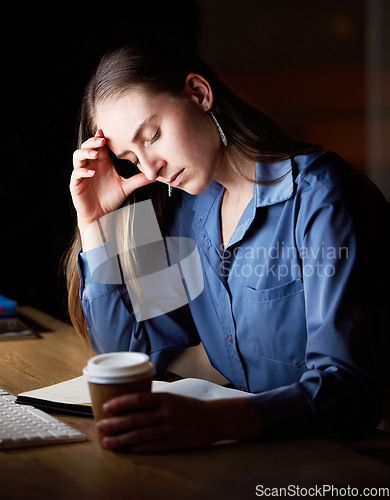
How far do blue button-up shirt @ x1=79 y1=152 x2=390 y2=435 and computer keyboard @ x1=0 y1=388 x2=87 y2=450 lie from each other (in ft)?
0.89

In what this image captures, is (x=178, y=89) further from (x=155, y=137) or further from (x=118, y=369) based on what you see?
(x=118, y=369)

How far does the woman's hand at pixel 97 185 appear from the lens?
4.66 ft

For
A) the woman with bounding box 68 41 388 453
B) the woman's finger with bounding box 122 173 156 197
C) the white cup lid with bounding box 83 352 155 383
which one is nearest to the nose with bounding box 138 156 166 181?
the woman with bounding box 68 41 388 453

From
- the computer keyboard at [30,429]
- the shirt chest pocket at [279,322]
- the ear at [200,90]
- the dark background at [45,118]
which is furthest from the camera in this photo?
the dark background at [45,118]

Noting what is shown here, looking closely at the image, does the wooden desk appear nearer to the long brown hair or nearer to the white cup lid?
the white cup lid

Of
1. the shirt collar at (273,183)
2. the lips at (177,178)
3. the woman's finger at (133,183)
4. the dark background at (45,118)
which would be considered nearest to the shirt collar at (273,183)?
the shirt collar at (273,183)

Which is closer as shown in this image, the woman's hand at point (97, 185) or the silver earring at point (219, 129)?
the silver earring at point (219, 129)

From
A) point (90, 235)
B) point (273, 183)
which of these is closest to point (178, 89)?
point (273, 183)

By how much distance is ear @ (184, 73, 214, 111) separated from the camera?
129 centimetres

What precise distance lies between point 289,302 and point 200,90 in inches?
19.2

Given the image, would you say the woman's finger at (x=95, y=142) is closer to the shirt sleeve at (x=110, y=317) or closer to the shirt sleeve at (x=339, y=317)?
the shirt sleeve at (x=110, y=317)

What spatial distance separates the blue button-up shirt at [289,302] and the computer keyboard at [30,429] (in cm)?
27

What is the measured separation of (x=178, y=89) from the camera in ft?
4.15

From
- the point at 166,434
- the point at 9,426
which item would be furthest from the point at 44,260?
the point at 166,434
